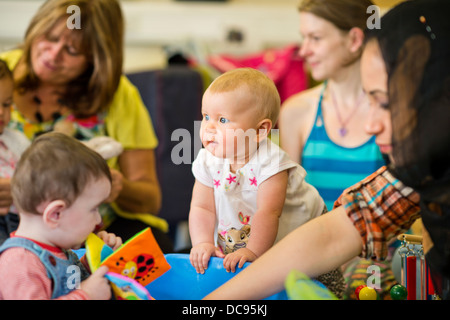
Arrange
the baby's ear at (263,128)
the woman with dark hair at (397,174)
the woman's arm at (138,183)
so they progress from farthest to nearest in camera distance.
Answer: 1. the woman's arm at (138,183)
2. the baby's ear at (263,128)
3. the woman with dark hair at (397,174)

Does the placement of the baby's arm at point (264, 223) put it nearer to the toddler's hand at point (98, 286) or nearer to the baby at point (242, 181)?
the baby at point (242, 181)

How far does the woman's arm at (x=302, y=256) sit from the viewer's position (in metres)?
0.71

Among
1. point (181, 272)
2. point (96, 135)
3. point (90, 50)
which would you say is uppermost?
point (90, 50)

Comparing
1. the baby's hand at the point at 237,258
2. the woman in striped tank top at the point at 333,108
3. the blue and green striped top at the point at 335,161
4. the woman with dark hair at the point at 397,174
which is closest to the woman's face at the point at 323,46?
the woman in striped tank top at the point at 333,108

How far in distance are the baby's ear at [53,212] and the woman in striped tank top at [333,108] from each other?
0.43 metres

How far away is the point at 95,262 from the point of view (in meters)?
0.72

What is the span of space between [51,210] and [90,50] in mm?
610

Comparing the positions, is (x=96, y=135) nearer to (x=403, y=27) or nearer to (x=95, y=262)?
(x=95, y=262)

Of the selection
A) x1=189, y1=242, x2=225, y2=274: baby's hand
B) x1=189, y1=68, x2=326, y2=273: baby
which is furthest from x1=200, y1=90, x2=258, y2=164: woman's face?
x1=189, y1=242, x2=225, y2=274: baby's hand

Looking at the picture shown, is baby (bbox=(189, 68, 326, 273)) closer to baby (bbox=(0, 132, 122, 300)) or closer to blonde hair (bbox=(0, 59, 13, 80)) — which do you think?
baby (bbox=(0, 132, 122, 300))

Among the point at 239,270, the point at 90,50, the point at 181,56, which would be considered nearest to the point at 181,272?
the point at 239,270

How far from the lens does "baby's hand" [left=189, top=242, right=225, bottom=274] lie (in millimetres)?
779
